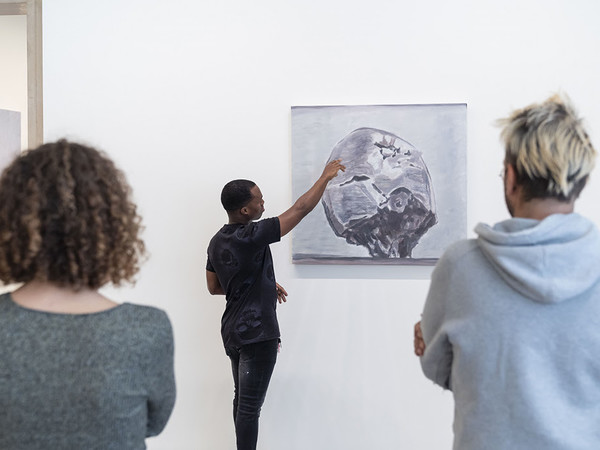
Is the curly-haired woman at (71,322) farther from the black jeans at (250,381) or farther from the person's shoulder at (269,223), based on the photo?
the black jeans at (250,381)

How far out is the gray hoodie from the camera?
1.11 meters

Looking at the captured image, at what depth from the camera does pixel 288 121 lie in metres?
2.92

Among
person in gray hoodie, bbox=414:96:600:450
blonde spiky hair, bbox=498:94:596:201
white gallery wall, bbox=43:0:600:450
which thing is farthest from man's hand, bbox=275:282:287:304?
blonde spiky hair, bbox=498:94:596:201

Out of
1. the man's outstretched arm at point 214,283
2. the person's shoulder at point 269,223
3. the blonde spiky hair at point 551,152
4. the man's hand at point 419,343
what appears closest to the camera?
the blonde spiky hair at point 551,152

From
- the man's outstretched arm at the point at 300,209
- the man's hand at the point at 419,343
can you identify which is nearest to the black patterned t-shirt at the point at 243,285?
the man's outstretched arm at the point at 300,209

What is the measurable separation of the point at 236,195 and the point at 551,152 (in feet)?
5.14

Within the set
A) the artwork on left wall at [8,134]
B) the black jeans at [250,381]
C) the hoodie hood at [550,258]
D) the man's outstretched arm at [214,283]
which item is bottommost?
the black jeans at [250,381]

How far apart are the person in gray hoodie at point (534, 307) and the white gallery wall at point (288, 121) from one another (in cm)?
168

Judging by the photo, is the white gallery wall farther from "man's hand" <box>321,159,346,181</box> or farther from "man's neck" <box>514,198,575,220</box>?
"man's neck" <box>514,198,575,220</box>

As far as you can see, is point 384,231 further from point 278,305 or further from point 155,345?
point 155,345

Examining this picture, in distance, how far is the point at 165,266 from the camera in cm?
→ 303

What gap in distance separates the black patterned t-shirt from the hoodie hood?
4.52 ft

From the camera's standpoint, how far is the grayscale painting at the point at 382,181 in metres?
2.82

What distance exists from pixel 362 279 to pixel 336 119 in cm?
79
